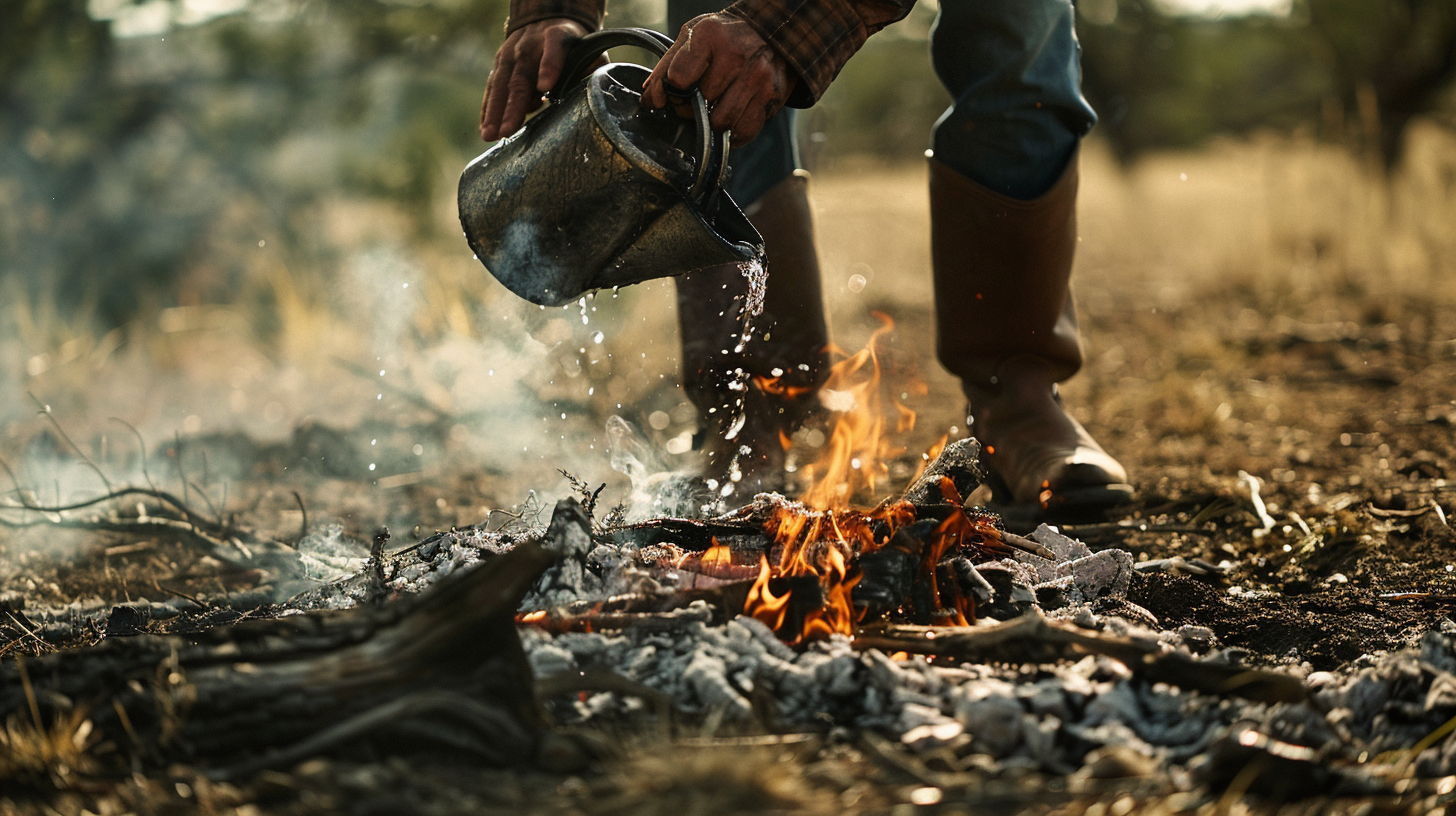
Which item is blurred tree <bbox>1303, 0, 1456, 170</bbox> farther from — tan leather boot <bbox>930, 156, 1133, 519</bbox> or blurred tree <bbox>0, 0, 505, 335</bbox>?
blurred tree <bbox>0, 0, 505, 335</bbox>

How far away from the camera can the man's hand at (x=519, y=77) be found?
2.02 metres

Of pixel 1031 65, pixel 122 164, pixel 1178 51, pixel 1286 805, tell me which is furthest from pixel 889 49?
pixel 1286 805

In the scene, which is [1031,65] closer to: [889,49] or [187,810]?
[187,810]

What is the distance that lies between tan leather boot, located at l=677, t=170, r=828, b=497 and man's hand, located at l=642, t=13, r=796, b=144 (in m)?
0.87

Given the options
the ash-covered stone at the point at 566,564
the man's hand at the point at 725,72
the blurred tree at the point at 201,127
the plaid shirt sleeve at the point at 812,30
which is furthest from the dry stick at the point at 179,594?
the blurred tree at the point at 201,127

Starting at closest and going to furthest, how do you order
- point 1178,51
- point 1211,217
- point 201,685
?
point 201,685
point 1211,217
point 1178,51

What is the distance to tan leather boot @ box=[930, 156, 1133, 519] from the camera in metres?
2.61

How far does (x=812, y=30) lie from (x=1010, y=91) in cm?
92

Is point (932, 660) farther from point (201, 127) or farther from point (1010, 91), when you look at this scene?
point (201, 127)

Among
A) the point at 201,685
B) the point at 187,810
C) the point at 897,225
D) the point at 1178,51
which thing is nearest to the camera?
the point at 187,810

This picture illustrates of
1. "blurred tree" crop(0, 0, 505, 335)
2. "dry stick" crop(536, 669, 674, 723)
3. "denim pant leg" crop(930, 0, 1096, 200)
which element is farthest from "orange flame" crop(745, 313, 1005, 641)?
"blurred tree" crop(0, 0, 505, 335)

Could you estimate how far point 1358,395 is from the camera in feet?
12.7

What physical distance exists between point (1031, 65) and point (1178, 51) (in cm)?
1940

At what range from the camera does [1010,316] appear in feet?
8.84
